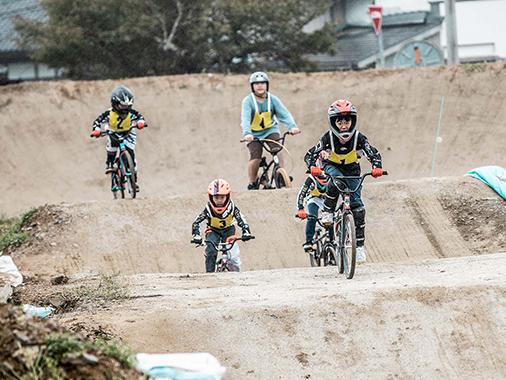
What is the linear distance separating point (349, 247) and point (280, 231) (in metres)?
4.40

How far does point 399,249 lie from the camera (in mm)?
11602

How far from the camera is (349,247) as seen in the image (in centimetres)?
787

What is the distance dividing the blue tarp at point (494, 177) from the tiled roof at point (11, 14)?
21358 mm

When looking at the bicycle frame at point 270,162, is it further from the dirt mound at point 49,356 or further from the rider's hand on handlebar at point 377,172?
the dirt mound at point 49,356

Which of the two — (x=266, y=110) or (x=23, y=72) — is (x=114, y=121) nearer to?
(x=266, y=110)

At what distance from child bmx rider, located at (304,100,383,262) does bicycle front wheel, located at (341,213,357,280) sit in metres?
0.23

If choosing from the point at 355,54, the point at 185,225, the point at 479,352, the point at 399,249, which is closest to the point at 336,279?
the point at 479,352

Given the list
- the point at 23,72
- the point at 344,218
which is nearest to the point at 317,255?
the point at 344,218

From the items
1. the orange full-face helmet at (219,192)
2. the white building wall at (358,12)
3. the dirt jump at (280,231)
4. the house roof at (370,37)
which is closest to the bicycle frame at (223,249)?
the orange full-face helmet at (219,192)

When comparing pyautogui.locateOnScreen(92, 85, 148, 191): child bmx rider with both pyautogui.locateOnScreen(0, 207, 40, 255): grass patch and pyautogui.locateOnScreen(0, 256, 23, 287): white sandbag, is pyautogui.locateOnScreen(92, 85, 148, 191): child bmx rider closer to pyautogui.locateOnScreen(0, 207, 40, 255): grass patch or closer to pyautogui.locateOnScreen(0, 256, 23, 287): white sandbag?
pyautogui.locateOnScreen(0, 207, 40, 255): grass patch

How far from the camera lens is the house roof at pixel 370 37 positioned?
108 ft

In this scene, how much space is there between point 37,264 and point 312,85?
569 inches

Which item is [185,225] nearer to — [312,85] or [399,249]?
[399,249]

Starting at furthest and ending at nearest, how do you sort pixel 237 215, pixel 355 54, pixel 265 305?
pixel 355 54 → pixel 237 215 → pixel 265 305
